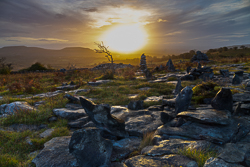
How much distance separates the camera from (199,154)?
8.95 ft

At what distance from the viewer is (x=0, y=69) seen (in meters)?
26.2

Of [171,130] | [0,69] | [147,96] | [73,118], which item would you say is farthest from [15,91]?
[0,69]

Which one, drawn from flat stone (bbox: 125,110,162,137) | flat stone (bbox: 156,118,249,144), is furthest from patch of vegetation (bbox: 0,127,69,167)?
flat stone (bbox: 156,118,249,144)

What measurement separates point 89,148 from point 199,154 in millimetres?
2188

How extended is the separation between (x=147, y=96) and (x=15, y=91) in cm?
1102

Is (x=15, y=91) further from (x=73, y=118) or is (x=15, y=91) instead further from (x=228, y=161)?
(x=228, y=161)

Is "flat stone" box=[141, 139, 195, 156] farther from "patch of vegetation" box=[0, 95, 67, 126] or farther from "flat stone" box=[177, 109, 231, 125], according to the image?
"patch of vegetation" box=[0, 95, 67, 126]

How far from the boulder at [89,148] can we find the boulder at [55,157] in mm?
413

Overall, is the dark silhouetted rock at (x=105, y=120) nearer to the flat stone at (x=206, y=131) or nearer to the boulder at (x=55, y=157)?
the boulder at (x=55, y=157)

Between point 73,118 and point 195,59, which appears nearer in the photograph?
point 73,118

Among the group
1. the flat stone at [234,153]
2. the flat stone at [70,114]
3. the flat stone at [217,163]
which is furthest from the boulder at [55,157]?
the flat stone at [234,153]

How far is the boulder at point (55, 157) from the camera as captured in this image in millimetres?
3131

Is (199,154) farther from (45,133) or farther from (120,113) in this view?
(45,133)

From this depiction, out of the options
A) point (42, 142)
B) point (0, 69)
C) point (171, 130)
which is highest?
point (0, 69)
